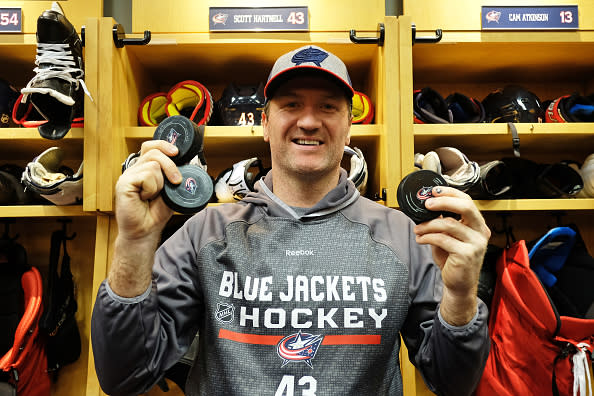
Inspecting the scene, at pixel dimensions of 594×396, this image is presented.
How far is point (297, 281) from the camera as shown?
1080 mm

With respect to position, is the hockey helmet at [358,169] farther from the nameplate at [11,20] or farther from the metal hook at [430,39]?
the nameplate at [11,20]

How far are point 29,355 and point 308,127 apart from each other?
1313mm

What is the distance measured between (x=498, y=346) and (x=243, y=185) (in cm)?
101

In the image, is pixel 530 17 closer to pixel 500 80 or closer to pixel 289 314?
pixel 500 80

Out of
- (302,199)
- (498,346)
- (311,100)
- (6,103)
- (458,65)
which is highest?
(458,65)

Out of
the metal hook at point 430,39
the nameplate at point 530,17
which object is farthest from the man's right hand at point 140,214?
the nameplate at point 530,17

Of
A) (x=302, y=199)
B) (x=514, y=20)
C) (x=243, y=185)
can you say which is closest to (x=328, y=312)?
(x=302, y=199)

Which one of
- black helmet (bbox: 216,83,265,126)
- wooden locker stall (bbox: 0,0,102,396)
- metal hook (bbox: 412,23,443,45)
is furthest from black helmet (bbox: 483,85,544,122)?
wooden locker stall (bbox: 0,0,102,396)

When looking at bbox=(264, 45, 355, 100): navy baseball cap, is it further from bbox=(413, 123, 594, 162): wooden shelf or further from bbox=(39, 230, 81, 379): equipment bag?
bbox=(39, 230, 81, 379): equipment bag

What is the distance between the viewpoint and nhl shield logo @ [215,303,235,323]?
105 cm

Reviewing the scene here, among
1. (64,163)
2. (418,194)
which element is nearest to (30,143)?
(64,163)

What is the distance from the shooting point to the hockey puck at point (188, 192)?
88 cm

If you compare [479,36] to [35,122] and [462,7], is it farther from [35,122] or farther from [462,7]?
[35,122]

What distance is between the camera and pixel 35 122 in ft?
5.46
